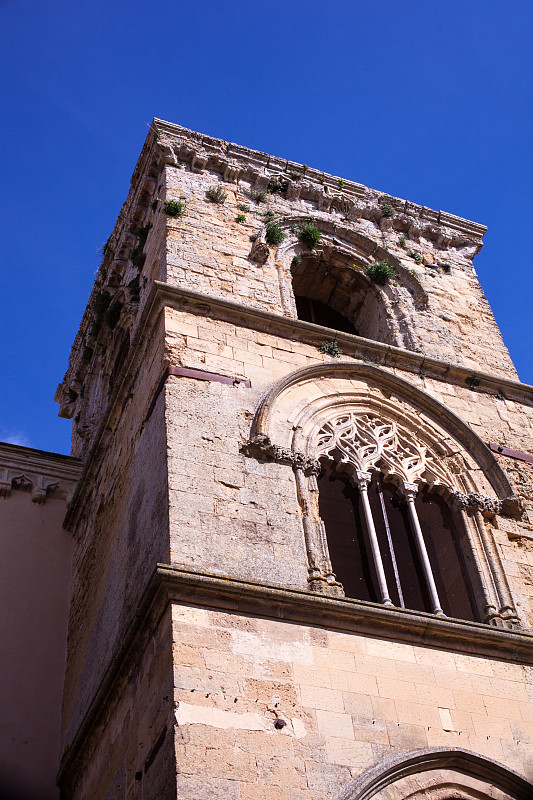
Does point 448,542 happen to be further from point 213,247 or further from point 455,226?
point 455,226

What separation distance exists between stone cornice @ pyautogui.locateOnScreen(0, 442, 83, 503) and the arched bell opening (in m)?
3.78

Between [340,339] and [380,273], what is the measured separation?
263cm

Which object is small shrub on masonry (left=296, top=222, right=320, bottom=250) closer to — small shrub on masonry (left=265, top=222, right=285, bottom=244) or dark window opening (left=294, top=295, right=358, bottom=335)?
small shrub on masonry (left=265, top=222, right=285, bottom=244)

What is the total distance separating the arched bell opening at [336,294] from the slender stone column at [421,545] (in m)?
3.82

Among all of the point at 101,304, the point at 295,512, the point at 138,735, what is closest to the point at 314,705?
the point at 138,735

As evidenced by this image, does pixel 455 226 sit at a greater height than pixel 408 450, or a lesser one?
greater

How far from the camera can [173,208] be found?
Result: 12.3m

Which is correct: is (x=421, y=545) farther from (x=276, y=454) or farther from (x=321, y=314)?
(x=321, y=314)

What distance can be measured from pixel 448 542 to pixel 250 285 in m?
4.01

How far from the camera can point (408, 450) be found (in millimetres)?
10039

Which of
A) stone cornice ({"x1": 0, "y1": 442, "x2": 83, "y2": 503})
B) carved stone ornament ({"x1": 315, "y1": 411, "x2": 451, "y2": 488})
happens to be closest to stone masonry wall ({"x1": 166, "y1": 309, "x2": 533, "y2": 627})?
carved stone ornament ({"x1": 315, "y1": 411, "x2": 451, "y2": 488})

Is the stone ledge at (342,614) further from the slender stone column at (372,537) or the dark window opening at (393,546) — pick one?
the dark window opening at (393,546)

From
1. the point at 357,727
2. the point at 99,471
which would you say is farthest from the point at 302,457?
the point at 99,471

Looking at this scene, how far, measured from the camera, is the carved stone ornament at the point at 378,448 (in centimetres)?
956
